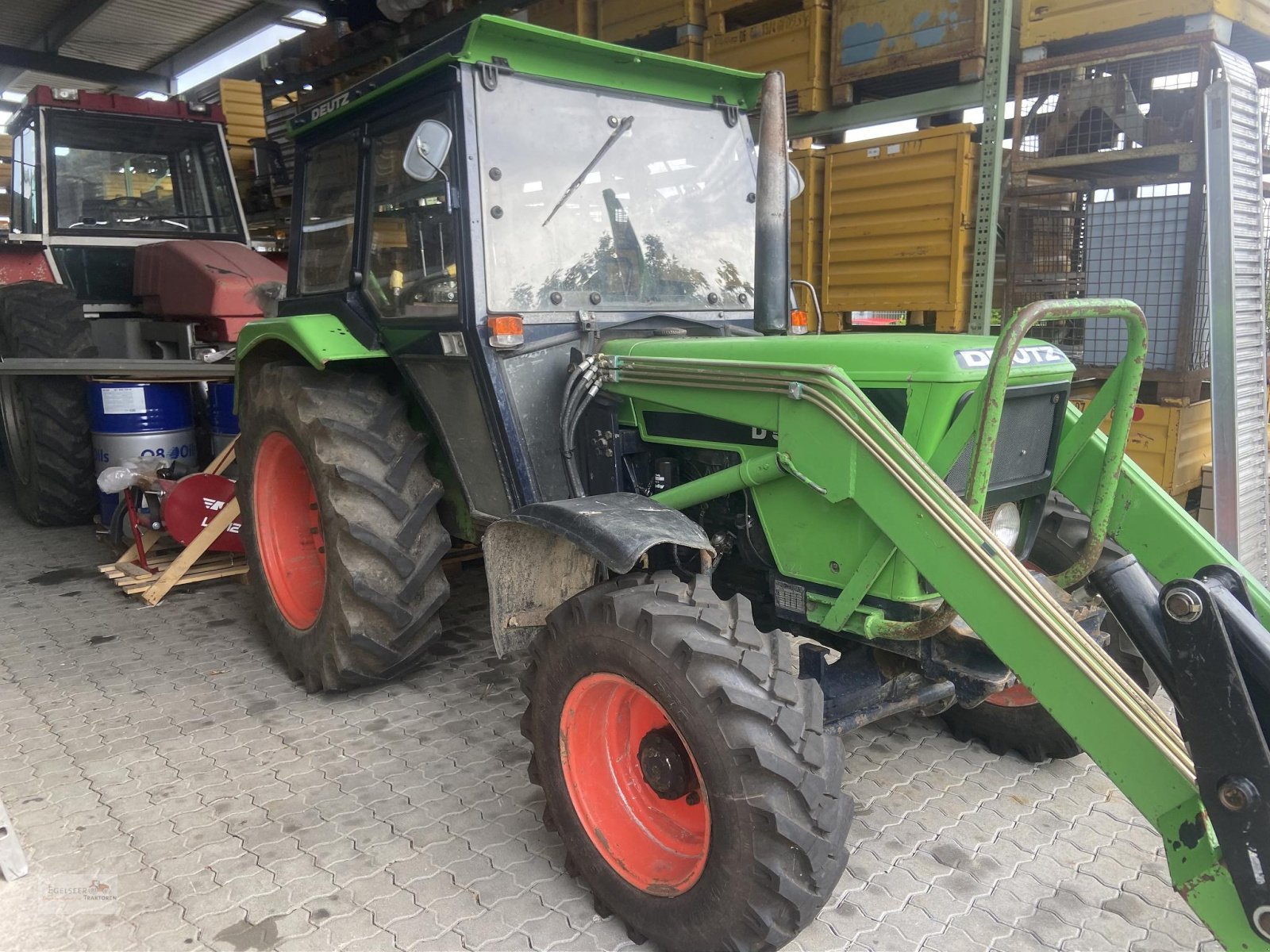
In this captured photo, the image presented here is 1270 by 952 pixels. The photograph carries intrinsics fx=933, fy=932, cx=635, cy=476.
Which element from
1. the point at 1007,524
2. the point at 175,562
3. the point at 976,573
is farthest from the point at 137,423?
the point at 976,573

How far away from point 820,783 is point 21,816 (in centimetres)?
236

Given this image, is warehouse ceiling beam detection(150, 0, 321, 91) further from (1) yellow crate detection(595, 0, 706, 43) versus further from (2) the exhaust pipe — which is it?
(2) the exhaust pipe

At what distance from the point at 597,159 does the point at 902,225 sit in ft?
8.99

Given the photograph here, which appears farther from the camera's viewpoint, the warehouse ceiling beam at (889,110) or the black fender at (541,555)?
the warehouse ceiling beam at (889,110)

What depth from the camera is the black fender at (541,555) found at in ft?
7.50

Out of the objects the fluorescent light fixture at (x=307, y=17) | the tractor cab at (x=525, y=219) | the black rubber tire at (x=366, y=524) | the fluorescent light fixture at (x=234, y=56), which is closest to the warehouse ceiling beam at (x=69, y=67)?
the fluorescent light fixture at (x=234, y=56)

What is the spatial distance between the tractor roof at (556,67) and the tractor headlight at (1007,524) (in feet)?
5.60

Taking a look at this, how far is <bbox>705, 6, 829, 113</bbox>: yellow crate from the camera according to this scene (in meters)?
5.23

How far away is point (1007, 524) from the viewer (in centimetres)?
252

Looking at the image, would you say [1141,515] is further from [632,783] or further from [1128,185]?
[1128,185]

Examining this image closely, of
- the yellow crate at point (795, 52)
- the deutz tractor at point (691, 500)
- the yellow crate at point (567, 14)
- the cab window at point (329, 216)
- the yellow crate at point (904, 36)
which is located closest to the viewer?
the deutz tractor at point (691, 500)

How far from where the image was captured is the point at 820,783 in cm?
193

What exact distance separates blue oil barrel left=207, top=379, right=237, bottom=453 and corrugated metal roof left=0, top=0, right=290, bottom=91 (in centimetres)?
808

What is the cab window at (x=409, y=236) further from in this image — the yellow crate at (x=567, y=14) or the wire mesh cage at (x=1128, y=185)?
the yellow crate at (x=567, y=14)
